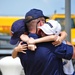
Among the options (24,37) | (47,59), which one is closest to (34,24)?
(24,37)

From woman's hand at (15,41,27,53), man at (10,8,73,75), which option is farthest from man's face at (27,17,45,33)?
woman's hand at (15,41,27,53)

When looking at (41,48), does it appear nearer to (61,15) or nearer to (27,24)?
(27,24)

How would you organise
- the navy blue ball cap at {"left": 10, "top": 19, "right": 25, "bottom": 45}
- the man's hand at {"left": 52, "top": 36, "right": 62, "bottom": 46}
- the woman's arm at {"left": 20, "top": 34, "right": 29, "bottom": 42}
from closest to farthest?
1. the man's hand at {"left": 52, "top": 36, "right": 62, "bottom": 46}
2. the woman's arm at {"left": 20, "top": 34, "right": 29, "bottom": 42}
3. the navy blue ball cap at {"left": 10, "top": 19, "right": 25, "bottom": 45}

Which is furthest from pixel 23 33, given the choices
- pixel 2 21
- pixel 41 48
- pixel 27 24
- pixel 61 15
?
pixel 61 15

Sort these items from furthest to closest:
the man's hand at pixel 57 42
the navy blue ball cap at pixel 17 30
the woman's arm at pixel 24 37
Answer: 1. the navy blue ball cap at pixel 17 30
2. the woman's arm at pixel 24 37
3. the man's hand at pixel 57 42


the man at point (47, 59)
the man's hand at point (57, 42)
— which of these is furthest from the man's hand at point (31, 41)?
the man's hand at point (57, 42)

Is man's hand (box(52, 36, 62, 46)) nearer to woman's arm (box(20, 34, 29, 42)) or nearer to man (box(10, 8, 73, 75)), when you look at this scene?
man (box(10, 8, 73, 75))

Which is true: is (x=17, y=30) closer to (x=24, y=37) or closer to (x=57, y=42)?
(x=24, y=37)

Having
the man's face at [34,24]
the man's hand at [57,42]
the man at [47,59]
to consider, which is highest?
the man's face at [34,24]

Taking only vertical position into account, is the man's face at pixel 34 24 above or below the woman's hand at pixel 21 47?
above

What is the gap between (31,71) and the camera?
2.35 m

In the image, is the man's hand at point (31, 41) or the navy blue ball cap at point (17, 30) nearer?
the man's hand at point (31, 41)

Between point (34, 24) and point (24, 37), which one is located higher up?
point (34, 24)

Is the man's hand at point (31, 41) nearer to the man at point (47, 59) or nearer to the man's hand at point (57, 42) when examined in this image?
the man at point (47, 59)
